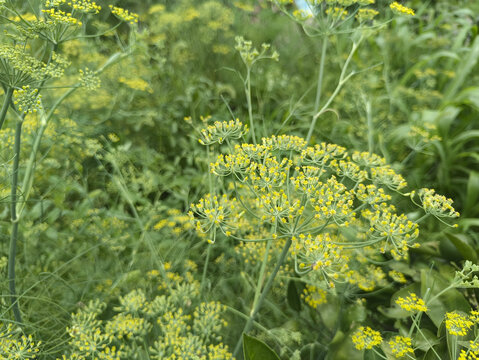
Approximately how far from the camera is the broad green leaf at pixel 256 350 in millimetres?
975

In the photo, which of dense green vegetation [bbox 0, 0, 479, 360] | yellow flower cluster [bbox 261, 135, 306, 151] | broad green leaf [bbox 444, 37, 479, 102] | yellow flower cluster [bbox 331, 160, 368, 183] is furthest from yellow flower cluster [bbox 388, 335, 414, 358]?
broad green leaf [bbox 444, 37, 479, 102]

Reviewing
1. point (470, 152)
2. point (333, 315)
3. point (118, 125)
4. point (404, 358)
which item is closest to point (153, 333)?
point (333, 315)

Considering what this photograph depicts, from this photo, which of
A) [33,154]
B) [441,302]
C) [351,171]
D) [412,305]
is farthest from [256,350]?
[33,154]

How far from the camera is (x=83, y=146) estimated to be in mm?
1781

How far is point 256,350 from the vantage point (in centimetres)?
98

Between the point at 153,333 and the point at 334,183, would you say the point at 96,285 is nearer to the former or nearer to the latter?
the point at 153,333

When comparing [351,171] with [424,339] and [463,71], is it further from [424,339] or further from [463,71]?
[463,71]

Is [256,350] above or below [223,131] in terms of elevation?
below

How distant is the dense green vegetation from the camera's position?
0.94m

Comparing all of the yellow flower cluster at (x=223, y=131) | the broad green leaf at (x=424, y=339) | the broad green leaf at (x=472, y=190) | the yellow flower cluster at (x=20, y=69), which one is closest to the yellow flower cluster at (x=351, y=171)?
the yellow flower cluster at (x=223, y=131)

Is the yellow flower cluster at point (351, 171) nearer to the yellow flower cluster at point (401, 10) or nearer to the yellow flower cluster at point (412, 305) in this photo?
the yellow flower cluster at point (412, 305)

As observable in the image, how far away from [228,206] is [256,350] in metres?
0.38

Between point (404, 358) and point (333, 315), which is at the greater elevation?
point (404, 358)

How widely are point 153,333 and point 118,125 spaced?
1368mm
